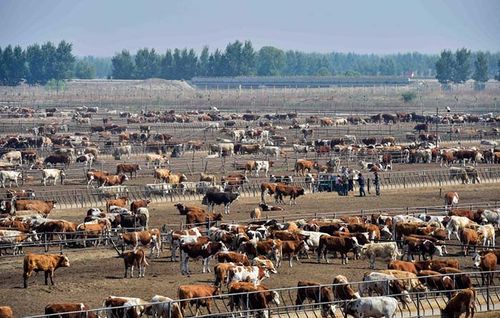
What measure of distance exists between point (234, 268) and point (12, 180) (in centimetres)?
2842

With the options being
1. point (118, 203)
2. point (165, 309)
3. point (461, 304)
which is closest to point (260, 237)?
point (461, 304)

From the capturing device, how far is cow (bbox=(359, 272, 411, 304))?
91.1 feet

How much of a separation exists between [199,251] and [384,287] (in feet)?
23.0

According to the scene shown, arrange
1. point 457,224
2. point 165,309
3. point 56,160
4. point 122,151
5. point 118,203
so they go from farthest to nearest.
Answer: point 122,151 < point 56,160 < point 118,203 < point 457,224 < point 165,309

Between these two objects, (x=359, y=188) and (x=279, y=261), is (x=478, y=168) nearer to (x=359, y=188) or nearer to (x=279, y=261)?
(x=359, y=188)

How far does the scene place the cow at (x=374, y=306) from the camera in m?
25.7

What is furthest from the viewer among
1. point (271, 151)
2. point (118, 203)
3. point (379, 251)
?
point (271, 151)

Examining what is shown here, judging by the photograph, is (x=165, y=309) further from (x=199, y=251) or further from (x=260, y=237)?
(x=260, y=237)

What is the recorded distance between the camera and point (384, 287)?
27984mm

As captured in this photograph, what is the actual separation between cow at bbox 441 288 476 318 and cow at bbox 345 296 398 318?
5.13 ft

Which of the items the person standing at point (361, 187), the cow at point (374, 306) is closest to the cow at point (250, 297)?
the cow at point (374, 306)

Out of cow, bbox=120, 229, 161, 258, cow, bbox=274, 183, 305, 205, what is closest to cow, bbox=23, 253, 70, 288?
cow, bbox=120, 229, 161, 258

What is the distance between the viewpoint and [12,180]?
5534 centimetres

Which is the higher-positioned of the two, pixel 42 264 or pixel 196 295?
pixel 196 295
